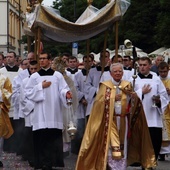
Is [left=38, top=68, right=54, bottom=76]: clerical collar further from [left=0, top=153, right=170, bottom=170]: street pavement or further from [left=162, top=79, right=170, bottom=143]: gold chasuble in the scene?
[left=162, top=79, right=170, bottom=143]: gold chasuble

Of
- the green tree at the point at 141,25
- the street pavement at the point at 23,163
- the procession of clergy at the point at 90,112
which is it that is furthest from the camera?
the green tree at the point at 141,25

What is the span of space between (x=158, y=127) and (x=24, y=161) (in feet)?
9.45

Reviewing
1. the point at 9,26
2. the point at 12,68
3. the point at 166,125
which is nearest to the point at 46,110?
the point at 12,68

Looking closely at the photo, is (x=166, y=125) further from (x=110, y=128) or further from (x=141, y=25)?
(x=141, y=25)

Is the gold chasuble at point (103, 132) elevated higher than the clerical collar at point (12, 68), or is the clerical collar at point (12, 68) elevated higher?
the clerical collar at point (12, 68)

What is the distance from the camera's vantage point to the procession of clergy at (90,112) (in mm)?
9906

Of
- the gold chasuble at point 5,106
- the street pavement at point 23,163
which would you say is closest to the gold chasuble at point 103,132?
the street pavement at point 23,163

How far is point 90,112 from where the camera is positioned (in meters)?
11.0

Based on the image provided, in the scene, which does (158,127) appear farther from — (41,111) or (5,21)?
(5,21)

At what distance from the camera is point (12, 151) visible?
14500 mm

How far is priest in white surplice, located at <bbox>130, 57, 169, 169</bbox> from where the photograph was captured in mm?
11266

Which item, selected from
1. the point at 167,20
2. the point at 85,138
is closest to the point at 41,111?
the point at 85,138

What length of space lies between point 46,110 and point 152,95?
178cm

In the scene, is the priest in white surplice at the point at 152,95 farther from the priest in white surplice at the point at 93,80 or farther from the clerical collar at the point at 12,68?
the clerical collar at the point at 12,68
